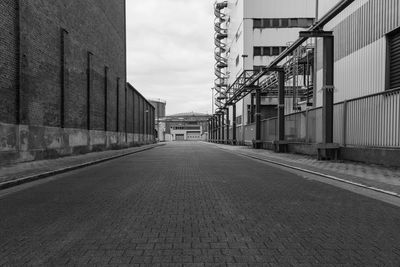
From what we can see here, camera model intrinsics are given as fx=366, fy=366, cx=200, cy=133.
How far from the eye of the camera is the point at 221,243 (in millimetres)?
4527

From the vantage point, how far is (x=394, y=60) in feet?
48.8

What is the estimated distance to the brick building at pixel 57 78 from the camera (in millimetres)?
14727

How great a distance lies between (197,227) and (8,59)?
12683 mm

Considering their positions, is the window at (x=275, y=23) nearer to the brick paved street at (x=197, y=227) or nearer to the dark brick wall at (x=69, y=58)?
the dark brick wall at (x=69, y=58)

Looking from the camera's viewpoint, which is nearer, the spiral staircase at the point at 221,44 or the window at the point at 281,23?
the window at the point at 281,23

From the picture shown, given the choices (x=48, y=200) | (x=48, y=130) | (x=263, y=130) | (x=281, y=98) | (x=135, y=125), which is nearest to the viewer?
(x=48, y=200)

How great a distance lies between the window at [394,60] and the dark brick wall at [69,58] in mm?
15315

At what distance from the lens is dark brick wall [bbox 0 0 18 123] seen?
14086 mm

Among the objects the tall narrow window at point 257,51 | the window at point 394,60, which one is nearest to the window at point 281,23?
Result: the tall narrow window at point 257,51

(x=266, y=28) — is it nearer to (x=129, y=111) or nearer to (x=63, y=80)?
(x=129, y=111)

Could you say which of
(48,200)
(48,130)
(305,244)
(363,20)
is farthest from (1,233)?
(363,20)

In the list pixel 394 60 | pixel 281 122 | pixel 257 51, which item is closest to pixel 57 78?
pixel 281 122

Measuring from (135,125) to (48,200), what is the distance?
40328mm

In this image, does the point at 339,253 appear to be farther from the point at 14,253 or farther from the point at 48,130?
the point at 48,130
